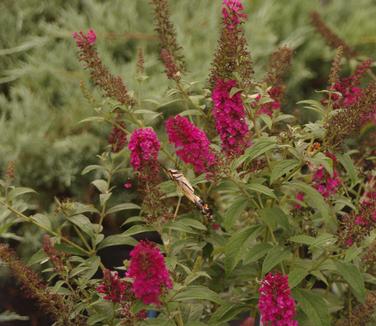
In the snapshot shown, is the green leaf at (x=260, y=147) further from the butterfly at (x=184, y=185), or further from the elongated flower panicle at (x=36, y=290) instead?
the elongated flower panicle at (x=36, y=290)

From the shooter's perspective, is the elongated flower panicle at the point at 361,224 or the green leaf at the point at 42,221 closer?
the elongated flower panicle at the point at 361,224

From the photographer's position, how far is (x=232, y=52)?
5.29 feet

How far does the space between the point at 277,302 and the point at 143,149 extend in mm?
477

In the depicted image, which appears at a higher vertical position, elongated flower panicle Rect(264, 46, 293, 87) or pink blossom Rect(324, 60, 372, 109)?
elongated flower panicle Rect(264, 46, 293, 87)

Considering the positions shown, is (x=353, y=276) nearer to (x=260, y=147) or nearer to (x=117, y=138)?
(x=260, y=147)

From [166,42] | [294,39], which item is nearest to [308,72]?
[294,39]

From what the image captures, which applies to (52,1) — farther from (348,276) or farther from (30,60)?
(348,276)

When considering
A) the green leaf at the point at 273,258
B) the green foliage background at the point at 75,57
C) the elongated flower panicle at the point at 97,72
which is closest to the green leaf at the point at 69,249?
the elongated flower panicle at the point at 97,72

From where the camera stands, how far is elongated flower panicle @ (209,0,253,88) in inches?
63.6

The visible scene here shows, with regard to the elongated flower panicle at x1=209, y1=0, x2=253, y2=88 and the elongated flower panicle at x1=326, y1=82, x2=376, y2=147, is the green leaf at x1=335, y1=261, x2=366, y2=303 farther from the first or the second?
the elongated flower panicle at x1=209, y1=0, x2=253, y2=88

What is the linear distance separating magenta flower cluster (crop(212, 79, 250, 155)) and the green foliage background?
4.87 ft

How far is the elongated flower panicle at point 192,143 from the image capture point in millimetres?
1610

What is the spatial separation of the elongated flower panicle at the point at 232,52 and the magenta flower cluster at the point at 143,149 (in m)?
0.24

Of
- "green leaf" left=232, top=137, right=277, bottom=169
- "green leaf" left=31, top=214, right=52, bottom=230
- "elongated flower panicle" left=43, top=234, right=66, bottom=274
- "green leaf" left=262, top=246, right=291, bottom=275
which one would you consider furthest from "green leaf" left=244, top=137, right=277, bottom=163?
"green leaf" left=31, top=214, right=52, bottom=230
